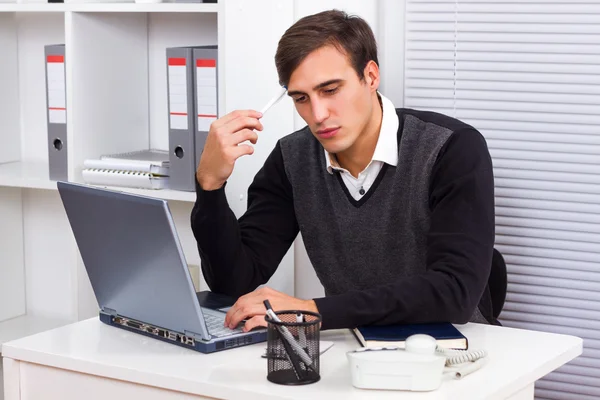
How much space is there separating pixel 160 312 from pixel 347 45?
0.74m

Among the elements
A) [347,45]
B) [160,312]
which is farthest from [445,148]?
[160,312]

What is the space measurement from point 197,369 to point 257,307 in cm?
20

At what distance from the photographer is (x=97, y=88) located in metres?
2.69

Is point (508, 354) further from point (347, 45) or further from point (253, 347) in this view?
point (347, 45)

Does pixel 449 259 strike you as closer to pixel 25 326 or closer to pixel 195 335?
pixel 195 335

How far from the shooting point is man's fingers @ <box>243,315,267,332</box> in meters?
1.70

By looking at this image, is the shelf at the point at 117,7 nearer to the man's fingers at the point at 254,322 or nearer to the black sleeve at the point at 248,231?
the black sleeve at the point at 248,231

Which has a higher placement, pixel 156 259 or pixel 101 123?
pixel 101 123

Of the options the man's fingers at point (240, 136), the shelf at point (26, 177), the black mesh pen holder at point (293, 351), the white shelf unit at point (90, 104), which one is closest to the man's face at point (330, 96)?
the man's fingers at point (240, 136)

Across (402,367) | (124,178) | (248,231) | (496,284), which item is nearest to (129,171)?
(124,178)

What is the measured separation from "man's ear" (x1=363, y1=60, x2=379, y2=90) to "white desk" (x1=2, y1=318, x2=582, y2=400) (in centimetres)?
61

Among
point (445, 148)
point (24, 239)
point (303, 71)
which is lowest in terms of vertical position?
point (24, 239)

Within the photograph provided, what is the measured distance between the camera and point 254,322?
1.70 m

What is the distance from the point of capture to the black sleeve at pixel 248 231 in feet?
6.83
